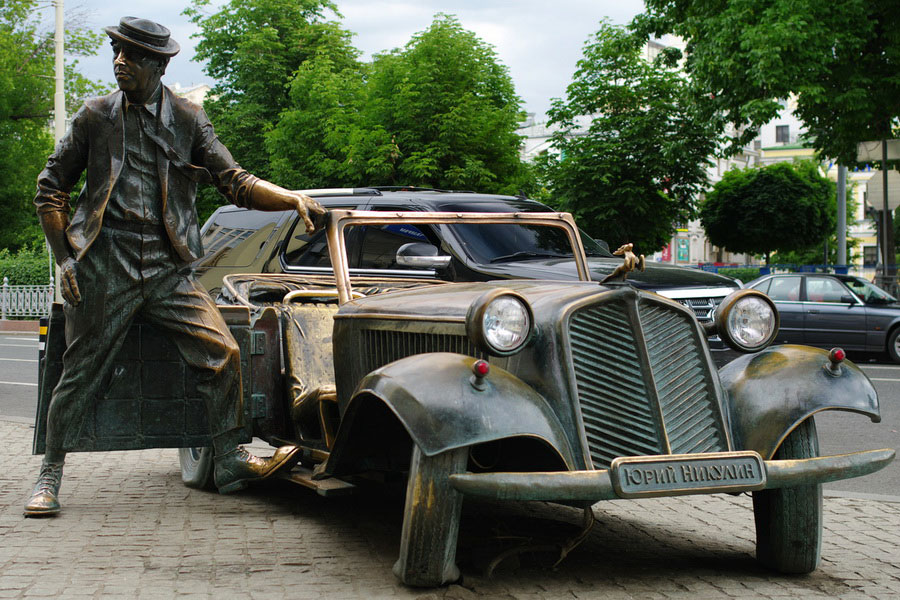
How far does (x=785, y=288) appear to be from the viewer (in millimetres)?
17891

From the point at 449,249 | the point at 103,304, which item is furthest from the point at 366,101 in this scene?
the point at 103,304

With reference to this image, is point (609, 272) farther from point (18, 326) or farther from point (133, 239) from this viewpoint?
point (18, 326)

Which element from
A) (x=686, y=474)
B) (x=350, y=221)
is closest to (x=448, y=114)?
(x=350, y=221)

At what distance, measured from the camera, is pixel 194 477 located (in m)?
6.20

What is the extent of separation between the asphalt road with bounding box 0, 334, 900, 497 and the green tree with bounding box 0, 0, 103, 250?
2492 cm

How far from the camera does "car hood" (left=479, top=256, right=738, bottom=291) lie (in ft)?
28.3

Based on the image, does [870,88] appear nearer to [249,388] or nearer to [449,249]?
[449,249]

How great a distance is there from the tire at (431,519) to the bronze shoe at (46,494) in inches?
93.3

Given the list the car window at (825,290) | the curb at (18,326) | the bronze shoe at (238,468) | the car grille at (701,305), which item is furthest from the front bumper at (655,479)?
the curb at (18,326)

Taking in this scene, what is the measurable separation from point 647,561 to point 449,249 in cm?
501

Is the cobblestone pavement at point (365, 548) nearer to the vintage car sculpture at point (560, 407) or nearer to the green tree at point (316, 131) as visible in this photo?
the vintage car sculpture at point (560, 407)

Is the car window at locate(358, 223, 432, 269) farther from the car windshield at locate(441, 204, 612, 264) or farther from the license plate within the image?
the license plate

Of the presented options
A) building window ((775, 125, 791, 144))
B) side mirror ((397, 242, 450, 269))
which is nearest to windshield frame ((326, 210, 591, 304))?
side mirror ((397, 242, 450, 269))

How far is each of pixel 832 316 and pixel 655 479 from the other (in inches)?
580
